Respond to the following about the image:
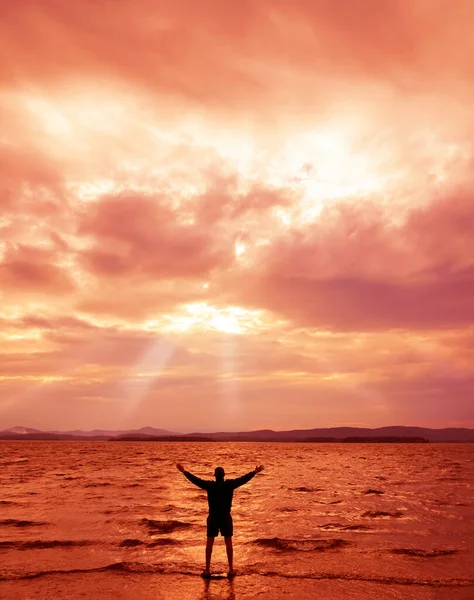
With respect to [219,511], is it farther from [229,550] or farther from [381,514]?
[381,514]

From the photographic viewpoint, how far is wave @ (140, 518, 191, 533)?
62.0ft

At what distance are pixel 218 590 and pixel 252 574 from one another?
165 cm

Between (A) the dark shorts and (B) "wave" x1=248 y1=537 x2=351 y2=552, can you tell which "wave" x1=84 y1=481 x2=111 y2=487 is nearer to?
(B) "wave" x1=248 y1=537 x2=351 y2=552

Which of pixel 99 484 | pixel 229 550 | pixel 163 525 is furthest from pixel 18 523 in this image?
pixel 99 484

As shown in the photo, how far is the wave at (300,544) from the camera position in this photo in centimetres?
1598

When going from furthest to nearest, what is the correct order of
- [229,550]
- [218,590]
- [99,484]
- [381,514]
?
[99,484]
[381,514]
[229,550]
[218,590]

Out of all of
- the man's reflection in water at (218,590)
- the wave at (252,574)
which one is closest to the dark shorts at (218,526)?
the man's reflection in water at (218,590)

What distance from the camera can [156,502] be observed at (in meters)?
26.0

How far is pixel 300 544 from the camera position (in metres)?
16.6

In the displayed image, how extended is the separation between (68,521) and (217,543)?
7109mm

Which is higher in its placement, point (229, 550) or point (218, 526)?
point (218, 526)

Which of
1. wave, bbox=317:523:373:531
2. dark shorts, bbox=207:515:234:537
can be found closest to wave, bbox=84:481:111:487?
wave, bbox=317:523:373:531

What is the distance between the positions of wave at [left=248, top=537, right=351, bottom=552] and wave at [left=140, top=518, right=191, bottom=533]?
3706 mm

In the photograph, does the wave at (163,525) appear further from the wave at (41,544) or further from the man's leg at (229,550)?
the man's leg at (229,550)
